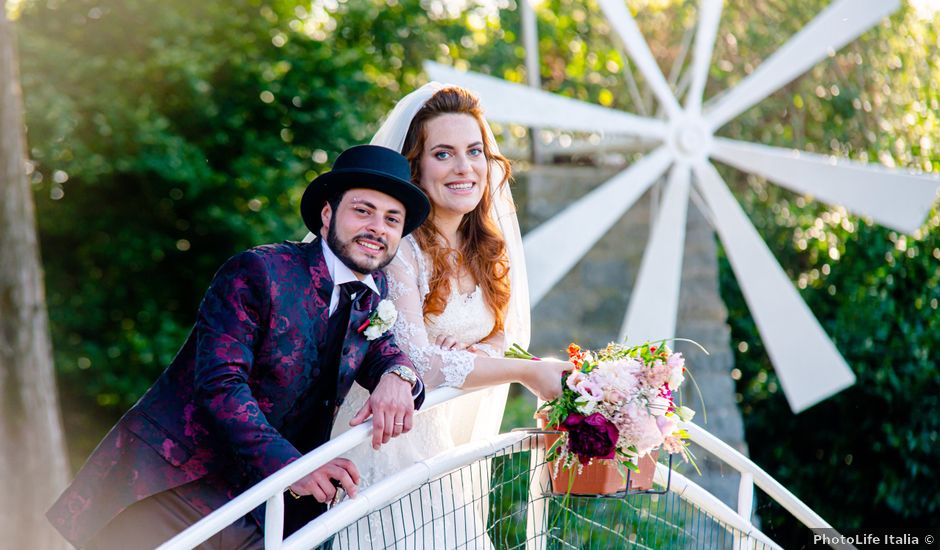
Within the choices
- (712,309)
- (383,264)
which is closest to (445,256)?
(383,264)

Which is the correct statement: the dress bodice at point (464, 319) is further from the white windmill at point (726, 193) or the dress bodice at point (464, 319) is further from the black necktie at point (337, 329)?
the white windmill at point (726, 193)

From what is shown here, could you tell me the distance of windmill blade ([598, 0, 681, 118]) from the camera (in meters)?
6.39

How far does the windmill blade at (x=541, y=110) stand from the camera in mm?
5926

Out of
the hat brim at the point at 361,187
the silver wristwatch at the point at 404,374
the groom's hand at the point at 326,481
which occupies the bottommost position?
the groom's hand at the point at 326,481

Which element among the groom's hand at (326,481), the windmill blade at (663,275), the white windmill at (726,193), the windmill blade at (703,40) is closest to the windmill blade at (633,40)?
the white windmill at (726,193)

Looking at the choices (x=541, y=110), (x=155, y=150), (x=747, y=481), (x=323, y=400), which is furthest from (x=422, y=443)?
(x=155, y=150)

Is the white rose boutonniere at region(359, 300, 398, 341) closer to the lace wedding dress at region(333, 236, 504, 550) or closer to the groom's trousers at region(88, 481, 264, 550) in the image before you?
the lace wedding dress at region(333, 236, 504, 550)

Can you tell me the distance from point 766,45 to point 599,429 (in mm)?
6348

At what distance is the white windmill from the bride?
3.58 m

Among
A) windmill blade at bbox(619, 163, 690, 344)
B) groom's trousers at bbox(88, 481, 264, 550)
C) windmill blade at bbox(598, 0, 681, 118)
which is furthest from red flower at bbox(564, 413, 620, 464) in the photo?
windmill blade at bbox(598, 0, 681, 118)

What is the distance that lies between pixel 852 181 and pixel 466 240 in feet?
15.1

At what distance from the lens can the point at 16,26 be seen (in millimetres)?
7484

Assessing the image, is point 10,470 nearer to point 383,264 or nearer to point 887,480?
point 383,264

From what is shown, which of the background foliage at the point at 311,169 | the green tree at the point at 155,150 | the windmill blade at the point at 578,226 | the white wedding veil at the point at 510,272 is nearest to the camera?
the white wedding veil at the point at 510,272
